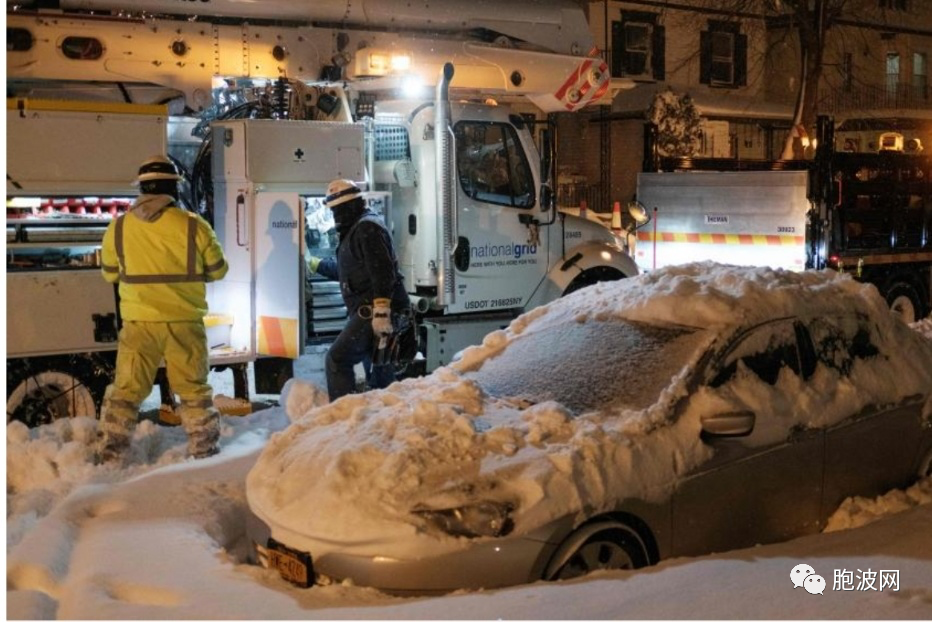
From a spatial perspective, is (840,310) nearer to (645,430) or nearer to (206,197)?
(645,430)

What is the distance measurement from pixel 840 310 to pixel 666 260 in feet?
24.5

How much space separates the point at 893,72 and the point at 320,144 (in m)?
33.8

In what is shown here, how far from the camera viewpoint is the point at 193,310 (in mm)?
7715

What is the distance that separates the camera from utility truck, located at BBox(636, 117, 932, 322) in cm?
1296

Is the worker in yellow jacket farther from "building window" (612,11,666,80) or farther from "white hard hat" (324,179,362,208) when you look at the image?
"building window" (612,11,666,80)

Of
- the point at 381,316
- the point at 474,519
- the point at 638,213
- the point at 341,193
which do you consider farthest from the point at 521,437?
the point at 638,213

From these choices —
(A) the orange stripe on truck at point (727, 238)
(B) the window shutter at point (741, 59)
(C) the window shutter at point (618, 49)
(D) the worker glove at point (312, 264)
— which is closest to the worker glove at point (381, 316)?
(D) the worker glove at point (312, 264)

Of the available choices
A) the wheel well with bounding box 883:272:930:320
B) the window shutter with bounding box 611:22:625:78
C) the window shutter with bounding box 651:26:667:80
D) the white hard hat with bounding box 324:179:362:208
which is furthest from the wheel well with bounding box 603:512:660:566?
the window shutter with bounding box 651:26:667:80

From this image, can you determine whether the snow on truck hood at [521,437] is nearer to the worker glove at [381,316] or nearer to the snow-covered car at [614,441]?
the snow-covered car at [614,441]

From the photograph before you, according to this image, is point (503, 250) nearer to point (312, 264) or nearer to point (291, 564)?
point (312, 264)

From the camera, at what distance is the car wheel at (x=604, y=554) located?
5.13 m

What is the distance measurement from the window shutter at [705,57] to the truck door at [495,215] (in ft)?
73.2

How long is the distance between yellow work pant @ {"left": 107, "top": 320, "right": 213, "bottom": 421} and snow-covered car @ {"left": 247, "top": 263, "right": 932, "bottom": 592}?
179cm

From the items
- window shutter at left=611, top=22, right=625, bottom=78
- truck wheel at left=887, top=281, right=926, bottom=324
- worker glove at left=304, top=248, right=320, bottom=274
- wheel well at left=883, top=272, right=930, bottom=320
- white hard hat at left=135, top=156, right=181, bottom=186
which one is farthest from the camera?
window shutter at left=611, top=22, right=625, bottom=78
